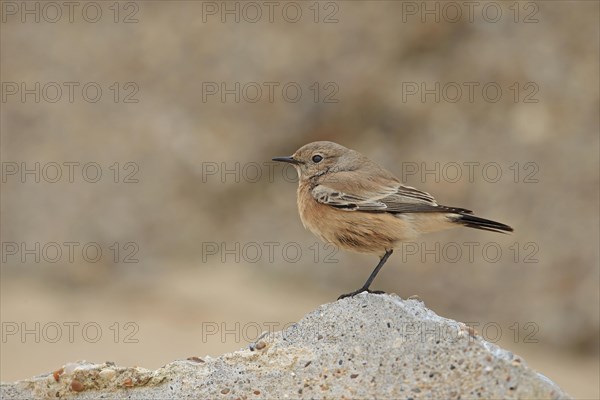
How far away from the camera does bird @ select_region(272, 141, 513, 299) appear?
6156 millimetres

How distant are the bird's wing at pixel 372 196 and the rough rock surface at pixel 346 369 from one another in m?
1.06

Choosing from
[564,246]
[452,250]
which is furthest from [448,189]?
[564,246]

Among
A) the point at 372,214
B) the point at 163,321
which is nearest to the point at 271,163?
the point at 163,321

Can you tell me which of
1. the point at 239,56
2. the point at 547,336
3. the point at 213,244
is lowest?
the point at 547,336

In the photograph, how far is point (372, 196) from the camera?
6.35 m

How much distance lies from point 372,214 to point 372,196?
19 centimetres

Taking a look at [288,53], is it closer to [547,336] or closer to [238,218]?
[238,218]

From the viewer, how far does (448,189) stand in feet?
46.7

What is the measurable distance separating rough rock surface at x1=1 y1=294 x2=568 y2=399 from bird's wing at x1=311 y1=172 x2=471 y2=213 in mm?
1056

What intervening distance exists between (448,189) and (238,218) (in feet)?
10.4
